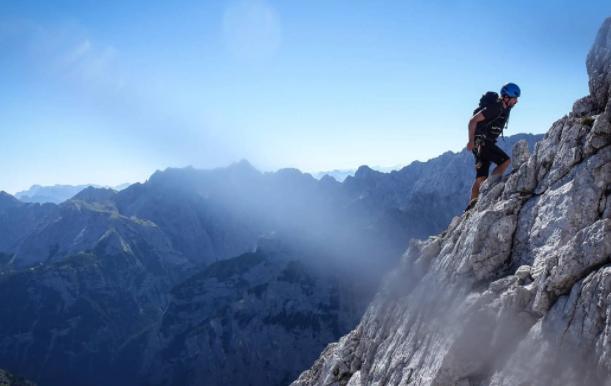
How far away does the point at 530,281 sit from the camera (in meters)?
16.2

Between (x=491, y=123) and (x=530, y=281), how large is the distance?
9.14 meters

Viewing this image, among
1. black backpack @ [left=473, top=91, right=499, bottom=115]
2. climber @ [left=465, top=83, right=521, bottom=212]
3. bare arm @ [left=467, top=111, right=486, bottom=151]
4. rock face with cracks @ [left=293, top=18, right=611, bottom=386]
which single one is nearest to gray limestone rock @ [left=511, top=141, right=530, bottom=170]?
rock face with cracks @ [left=293, top=18, right=611, bottom=386]

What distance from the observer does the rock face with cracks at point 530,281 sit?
12.9m

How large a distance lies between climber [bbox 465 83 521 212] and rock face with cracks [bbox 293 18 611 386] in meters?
1.10

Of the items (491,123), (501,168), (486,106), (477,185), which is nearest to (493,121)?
(491,123)

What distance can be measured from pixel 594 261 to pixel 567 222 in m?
3.07

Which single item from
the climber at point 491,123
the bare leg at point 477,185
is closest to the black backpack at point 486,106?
the climber at point 491,123

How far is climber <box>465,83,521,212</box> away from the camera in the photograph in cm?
2216

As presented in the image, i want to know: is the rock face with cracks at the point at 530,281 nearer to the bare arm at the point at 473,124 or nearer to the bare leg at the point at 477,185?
the bare leg at the point at 477,185

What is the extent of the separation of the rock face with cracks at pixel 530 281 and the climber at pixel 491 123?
3.60ft

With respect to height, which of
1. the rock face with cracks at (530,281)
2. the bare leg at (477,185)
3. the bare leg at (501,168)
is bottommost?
the rock face with cracks at (530,281)

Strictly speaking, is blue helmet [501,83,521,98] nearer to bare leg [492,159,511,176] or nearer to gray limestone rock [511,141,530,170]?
gray limestone rock [511,141,530,170]

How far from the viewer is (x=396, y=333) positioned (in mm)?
24828

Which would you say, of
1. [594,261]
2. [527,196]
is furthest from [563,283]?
[527,196]
